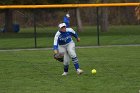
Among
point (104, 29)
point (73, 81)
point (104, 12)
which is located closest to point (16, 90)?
point (73, 81)

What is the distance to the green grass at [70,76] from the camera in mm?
10820

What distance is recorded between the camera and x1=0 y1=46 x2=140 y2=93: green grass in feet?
35.5

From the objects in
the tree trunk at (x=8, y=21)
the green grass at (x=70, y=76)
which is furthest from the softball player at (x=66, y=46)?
the tree trunk at (x=8, y=21)

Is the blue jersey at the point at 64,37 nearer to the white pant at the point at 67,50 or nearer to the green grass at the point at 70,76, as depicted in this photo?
the white pant at the point at 67,50

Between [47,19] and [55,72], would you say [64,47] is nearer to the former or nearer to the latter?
[55,72]

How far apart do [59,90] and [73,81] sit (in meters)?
1.49

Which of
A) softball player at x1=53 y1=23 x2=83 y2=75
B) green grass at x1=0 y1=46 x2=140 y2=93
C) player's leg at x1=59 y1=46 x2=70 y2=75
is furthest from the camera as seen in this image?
player's leg at x1=59 y1=46 x2=70 y2=75

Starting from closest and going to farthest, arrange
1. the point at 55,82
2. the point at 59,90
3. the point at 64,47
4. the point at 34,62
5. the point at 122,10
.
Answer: the point at 59,90, the point at 55,82, the point at 64,47, the point at 34,62, the point at 122,10

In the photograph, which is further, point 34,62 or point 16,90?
point 34,62

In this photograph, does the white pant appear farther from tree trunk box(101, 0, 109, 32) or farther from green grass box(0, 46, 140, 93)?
tree trunk box(101, 0, 109, 32)

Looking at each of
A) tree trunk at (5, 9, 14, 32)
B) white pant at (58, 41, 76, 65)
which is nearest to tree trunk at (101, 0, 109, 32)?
tree trunk at (5, 9, 14, 32)

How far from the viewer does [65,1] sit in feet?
121

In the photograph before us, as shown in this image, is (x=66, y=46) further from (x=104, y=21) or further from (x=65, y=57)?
(x=104, y=21)

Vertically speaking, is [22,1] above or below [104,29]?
above
